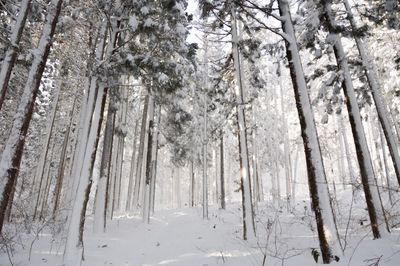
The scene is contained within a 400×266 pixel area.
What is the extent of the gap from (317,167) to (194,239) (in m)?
6.68

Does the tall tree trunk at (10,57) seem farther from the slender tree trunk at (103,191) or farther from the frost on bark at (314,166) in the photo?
the frost on bark at (314,166)

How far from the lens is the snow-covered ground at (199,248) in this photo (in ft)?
21.8

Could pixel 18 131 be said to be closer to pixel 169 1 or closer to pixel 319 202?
pixel 169 1

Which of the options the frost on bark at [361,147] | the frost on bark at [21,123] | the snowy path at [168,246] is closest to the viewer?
the frost on bark at [21,123]

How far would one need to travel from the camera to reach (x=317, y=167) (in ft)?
21.4

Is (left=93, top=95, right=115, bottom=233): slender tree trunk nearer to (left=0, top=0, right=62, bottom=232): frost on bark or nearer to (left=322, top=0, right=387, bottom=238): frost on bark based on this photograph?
(left=0, top=0, right=62, bottom=232): frost on bark

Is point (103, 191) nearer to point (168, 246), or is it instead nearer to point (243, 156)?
point (168, 246)

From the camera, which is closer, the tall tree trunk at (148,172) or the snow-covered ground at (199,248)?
the snow-covered ground at (199,248)

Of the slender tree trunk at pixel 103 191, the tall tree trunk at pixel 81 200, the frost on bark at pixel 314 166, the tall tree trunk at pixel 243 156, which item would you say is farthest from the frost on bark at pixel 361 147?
the slender tree trunk at pixel 103 191

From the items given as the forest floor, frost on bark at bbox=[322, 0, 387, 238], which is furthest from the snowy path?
frost on bark at bbox=[322, 0, 387, 238]

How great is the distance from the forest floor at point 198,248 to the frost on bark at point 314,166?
1.32ft

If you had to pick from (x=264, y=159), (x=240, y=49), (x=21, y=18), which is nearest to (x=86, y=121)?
(x=21, y=18)

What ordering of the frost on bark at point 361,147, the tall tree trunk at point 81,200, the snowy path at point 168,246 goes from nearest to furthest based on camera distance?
1. the tall tree trunk at point 81,200
2. the snowy path at point 168,246
3. the frost on bark at point 361,147

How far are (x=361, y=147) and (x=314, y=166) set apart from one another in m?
3.79
